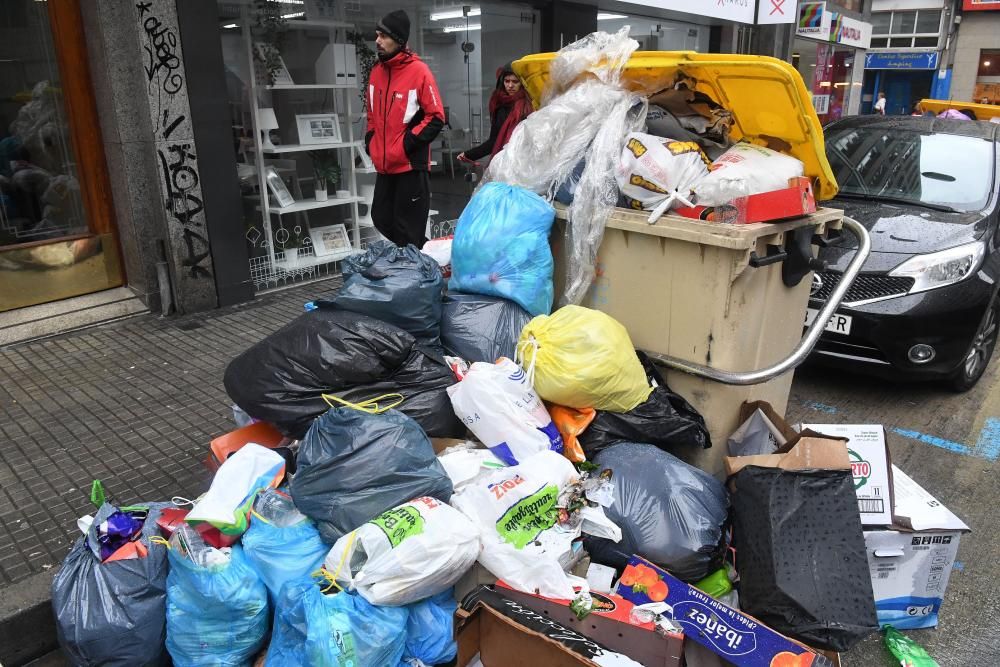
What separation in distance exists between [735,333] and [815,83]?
17.1 metres

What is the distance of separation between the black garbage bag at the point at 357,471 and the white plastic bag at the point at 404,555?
0.08m

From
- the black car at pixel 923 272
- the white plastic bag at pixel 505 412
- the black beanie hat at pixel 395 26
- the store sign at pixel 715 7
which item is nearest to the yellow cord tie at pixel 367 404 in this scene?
the white plastic bag at pixel 505 412

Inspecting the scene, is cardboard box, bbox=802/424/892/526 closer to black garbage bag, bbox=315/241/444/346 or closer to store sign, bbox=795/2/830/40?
black garbage bag, bbox=315/241/444/346

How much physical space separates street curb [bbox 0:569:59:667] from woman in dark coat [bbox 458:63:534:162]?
4394mm

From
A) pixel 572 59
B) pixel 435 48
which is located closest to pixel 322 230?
pixel 435 48

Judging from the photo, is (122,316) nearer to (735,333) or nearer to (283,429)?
(283,429)

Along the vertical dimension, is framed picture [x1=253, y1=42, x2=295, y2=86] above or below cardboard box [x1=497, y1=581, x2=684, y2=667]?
above

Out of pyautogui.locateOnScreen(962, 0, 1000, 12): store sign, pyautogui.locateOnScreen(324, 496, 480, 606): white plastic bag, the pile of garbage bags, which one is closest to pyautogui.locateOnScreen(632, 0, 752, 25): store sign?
the pile of garbage bags

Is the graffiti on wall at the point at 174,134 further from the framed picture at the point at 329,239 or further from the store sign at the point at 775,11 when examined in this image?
the store sign at the point at 775,11

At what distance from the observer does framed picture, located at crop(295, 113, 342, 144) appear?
666 centimetres

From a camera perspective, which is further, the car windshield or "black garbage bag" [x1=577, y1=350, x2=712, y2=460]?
the car windshield

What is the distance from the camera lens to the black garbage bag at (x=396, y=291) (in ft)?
10.2

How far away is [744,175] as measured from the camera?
3.02 metres

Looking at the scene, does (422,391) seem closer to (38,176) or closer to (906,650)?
(906,650)
